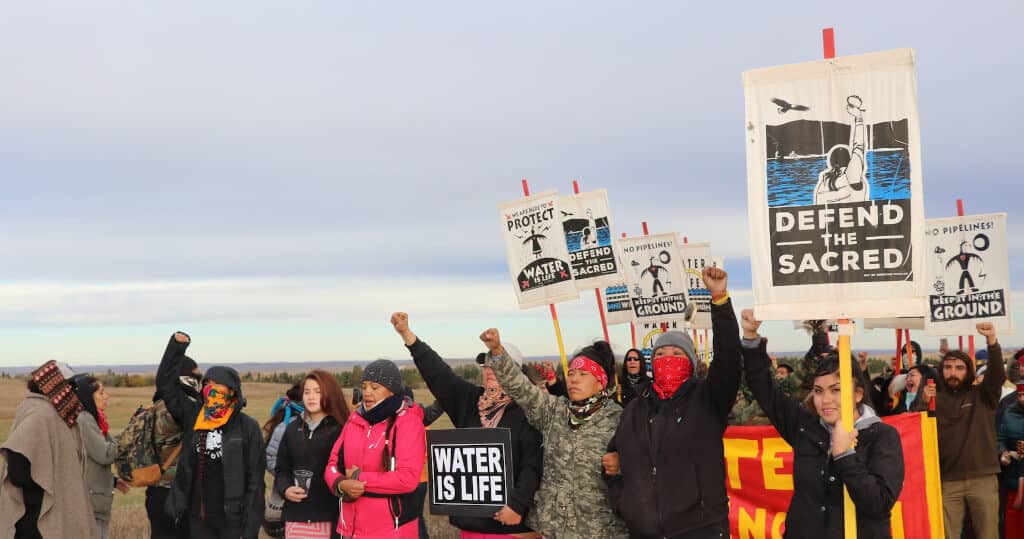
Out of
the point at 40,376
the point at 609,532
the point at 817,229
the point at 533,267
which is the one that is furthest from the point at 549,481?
the point at 533,267

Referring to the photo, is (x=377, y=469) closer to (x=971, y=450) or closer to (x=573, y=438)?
(x=573, y=438)

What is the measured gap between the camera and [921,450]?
8.75 m

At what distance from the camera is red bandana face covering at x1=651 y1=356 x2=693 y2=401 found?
18.6 feet

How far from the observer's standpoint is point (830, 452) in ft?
16.8

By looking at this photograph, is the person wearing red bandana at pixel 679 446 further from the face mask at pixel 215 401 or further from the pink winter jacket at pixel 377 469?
→ the face mask at pixel 215 401

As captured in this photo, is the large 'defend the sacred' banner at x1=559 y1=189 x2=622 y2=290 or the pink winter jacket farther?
the large 'defend the sacred' banner at x1=559 y1=189 x2=622 y2=290

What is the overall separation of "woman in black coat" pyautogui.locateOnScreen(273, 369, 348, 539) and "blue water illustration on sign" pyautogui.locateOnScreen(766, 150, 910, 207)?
167 inches

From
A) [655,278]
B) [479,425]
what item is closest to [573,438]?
[479,425]

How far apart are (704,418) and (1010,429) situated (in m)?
5.39

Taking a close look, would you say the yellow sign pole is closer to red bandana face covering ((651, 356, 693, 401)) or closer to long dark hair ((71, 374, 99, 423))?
red bandana face covering ((651, 356, 693, 401))

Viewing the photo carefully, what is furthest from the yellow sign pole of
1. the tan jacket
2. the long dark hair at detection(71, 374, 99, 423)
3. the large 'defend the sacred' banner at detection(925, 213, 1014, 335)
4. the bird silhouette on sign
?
the large 'defend the sacred' banner at detection(925, 213, 1014, 335)

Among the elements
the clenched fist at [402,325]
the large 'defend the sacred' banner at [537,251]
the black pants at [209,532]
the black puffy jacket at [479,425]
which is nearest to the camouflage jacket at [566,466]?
the black puffy jacket at [479,425]

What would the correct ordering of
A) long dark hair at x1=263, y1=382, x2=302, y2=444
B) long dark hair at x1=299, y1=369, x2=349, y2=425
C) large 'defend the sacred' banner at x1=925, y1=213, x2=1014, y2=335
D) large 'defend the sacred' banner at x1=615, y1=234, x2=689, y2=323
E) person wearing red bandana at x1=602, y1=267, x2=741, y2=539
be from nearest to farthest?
person wearing red bandana at x1=602, y1=267, x2=741, y2=539, long dark hair at x1=299, y1=369, x2=349, y2=425, long dark hair at x1=263, y1=382, x2=302, y2=444, large 'defend the sacred' banner at x1=925, y1=213, x2=1014, y2=335, large 'defend the sacred' banner at x1=615, y1=234, x2=689, y2=323

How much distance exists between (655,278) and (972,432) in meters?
7.56
